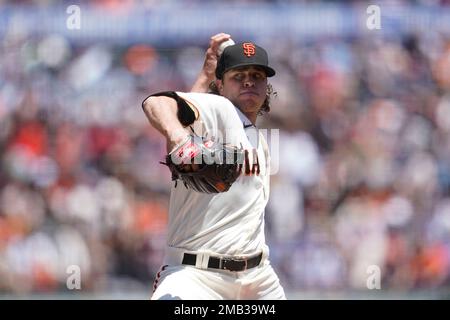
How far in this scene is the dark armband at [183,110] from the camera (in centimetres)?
310

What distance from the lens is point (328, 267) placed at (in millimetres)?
6480

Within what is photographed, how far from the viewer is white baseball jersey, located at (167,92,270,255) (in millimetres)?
3270

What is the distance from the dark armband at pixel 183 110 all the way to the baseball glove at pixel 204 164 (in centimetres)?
21

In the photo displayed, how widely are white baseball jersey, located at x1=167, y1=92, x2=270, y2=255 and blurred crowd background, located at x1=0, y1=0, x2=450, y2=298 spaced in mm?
3106

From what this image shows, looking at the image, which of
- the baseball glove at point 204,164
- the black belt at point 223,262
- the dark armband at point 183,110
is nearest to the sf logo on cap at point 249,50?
the dark armband at point 183,110

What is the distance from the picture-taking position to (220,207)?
330 centimetres

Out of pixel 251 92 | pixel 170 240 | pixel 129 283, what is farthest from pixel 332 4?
pixel 170 240

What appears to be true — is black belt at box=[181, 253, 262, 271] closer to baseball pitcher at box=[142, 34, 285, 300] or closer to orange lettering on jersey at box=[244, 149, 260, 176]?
baseball pitcher at box=[142, 34, 285, 300]

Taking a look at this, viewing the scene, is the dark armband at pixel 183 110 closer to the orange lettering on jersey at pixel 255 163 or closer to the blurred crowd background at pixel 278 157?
the orange lettering on jersey at pixel 255 163

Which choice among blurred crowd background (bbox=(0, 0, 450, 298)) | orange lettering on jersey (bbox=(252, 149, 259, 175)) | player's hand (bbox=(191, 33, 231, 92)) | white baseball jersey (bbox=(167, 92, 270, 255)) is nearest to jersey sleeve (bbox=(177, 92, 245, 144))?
white baseball jersey (bbox=(167, 92, 270, 255))

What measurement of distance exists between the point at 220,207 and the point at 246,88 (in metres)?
0.57

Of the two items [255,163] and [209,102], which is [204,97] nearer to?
[209,102]

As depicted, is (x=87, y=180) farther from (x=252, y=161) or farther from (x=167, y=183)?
(x=252, y=161)

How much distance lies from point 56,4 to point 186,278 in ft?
14.8
